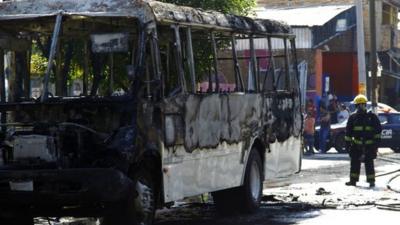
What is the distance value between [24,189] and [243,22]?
4.58 m

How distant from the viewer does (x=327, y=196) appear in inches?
545

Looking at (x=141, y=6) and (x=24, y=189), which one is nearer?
(x=24, y=189)

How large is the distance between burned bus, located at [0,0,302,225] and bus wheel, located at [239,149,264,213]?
20.4 inches

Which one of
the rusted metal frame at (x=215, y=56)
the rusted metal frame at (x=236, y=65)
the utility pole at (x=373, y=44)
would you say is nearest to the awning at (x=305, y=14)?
the utility pole at (x=373, y=44)

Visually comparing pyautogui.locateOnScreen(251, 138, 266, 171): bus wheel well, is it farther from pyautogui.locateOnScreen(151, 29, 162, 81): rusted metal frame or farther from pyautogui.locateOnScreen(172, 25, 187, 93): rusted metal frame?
pyautogui.locateOnScreen(151, 29, 162, 81): rusted metal frame

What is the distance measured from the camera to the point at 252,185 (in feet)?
40.5

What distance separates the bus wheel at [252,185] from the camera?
12.0 metres

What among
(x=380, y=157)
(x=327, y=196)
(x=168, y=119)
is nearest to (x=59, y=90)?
(x=168, y=119)

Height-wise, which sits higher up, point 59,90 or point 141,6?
point 141,6

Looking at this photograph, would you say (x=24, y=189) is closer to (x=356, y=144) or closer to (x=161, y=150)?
(x=161, y=150)

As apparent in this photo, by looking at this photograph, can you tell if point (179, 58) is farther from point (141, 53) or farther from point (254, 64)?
point (254, 64)

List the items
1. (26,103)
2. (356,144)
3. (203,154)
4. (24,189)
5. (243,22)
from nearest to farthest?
(24,189)
(26,103)
(203,154)
(243,22)
(356,144)

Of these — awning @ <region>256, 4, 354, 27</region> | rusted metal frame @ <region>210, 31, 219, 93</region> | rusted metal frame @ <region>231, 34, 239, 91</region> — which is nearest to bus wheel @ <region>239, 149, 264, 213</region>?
rusted metal frame @ <region>231, 34, 239, 91</region>

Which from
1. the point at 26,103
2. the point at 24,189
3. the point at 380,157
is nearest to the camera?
the point at 24,189
